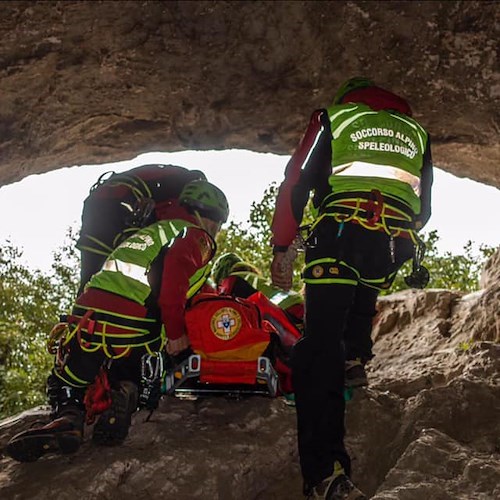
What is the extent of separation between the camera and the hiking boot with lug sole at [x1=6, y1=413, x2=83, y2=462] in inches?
132

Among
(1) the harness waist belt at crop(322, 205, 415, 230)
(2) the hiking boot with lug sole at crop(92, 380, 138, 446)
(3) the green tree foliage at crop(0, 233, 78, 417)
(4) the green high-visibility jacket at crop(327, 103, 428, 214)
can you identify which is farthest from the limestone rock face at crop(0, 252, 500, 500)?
(3) the green tree foliage at crop(0, 233, 78, 417)

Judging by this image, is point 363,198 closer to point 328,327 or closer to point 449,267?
point 328,327

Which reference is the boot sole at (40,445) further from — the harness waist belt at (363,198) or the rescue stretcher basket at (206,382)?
the harness waist belt at (363,198)

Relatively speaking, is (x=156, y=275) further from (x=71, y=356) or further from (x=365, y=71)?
(x=365, y=71)

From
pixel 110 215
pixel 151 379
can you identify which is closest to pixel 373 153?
pixel 151 379

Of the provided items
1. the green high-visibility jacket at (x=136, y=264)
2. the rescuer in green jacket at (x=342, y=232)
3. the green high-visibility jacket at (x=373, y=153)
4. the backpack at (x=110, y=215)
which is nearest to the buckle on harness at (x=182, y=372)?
the green high-visibility jacket at (x=136, y=264)

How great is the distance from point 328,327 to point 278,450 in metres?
1.03

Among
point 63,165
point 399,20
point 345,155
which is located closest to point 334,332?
point 345,155

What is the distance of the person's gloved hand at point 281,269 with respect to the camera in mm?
3758

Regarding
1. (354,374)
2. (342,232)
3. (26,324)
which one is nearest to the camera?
(342,232)

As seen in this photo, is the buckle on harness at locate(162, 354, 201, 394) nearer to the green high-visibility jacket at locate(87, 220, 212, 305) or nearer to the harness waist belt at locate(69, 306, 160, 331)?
the harness waist belt at locate(69, 306, 160, 331)

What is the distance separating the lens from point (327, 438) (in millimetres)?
2842

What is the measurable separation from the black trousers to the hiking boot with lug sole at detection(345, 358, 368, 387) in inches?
22.4

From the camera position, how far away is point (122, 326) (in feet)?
11.9
